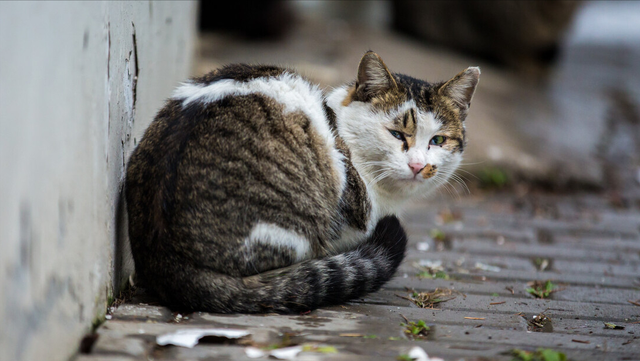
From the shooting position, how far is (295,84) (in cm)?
262

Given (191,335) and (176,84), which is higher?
(176,84)

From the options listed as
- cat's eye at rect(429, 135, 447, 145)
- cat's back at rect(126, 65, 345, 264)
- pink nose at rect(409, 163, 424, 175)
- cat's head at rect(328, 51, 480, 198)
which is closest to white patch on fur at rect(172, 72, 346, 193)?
cat's back at rect(126, 65, 345, 264)

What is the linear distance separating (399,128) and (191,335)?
4.42 feet

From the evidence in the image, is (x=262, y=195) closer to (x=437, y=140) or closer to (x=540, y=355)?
(x=437, y=140)

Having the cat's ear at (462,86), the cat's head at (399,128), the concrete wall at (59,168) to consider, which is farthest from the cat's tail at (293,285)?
the cat's ear at (462,86)

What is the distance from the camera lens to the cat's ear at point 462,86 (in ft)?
9.45

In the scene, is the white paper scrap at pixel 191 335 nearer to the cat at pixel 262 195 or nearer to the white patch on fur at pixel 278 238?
the cat at pixel 262 195

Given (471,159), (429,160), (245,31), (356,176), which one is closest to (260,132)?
(356,176)

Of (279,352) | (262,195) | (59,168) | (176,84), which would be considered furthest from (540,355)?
(176,84)

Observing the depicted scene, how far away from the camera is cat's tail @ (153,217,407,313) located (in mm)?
2180

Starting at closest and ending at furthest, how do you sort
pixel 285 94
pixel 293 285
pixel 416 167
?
pixel 293 285, pixel 285 94, pixel 416 167

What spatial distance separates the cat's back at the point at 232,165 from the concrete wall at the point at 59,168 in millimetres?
158

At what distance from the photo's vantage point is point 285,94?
2529 millimetres

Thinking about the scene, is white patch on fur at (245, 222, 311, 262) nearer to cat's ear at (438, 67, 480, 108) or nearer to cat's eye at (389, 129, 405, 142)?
cat's eye at (389, 129, 405, 142)
